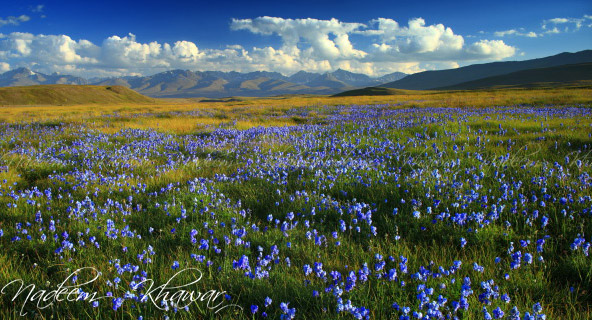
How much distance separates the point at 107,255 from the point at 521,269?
3792 millimetres

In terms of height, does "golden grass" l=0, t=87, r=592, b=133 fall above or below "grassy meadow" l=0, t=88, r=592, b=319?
above

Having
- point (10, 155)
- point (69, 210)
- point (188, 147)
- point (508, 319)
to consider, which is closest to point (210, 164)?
point (188, 147)

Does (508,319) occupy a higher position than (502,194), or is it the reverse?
(502,194)

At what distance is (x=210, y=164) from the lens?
6969mm

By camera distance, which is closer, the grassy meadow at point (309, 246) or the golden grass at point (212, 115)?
the grassy meadow at point (309, 246)

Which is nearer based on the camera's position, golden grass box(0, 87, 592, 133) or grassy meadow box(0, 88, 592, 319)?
grassy meadow box(0, 88, 592, 319)

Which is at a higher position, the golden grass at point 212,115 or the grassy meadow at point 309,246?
the golden grass at point 212,115

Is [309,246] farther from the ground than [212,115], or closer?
closer

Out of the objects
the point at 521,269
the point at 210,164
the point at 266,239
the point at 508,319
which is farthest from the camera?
the point at 210,164

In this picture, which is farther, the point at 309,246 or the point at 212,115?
the point at 212,115

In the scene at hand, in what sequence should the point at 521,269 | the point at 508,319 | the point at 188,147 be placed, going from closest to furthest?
the point at 508,319 → the point at 521,269 → the point at 188,147

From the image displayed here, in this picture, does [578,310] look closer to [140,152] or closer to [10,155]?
[140,152]

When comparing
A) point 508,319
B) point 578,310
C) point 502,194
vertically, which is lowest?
point 578,310

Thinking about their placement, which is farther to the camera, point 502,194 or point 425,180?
point 425,180
